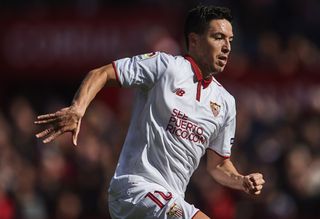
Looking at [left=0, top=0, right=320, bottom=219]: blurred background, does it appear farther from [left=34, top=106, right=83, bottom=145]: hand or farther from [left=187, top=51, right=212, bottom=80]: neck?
[left=34, top=106, right=83, bottom=145]: hand

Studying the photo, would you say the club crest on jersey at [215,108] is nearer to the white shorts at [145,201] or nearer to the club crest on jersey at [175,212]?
the white shorts at [145,201]

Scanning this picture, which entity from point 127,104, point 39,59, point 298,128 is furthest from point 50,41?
point 298,128

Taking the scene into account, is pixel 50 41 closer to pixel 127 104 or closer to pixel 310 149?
pixel 127 104

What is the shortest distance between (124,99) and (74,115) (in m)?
11.6

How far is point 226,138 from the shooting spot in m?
10.3

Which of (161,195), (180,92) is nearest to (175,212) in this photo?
(161,195)

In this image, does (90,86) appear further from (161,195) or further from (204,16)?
(204,16)

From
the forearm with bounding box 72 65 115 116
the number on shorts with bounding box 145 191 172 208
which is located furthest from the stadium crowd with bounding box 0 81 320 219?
the forearm with bounding box 72 65 115 116

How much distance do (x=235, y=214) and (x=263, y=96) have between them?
4.75 meters

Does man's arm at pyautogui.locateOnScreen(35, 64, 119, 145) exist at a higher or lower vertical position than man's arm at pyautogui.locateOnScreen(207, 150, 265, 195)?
higher

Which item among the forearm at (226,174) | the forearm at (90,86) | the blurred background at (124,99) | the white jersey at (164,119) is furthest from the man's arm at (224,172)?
the blurred background at (124,99)

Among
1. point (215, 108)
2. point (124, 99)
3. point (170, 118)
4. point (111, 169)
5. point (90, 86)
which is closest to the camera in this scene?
point (90, 86)

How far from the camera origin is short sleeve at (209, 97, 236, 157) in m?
10.2

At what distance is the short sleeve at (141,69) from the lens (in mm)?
9523
